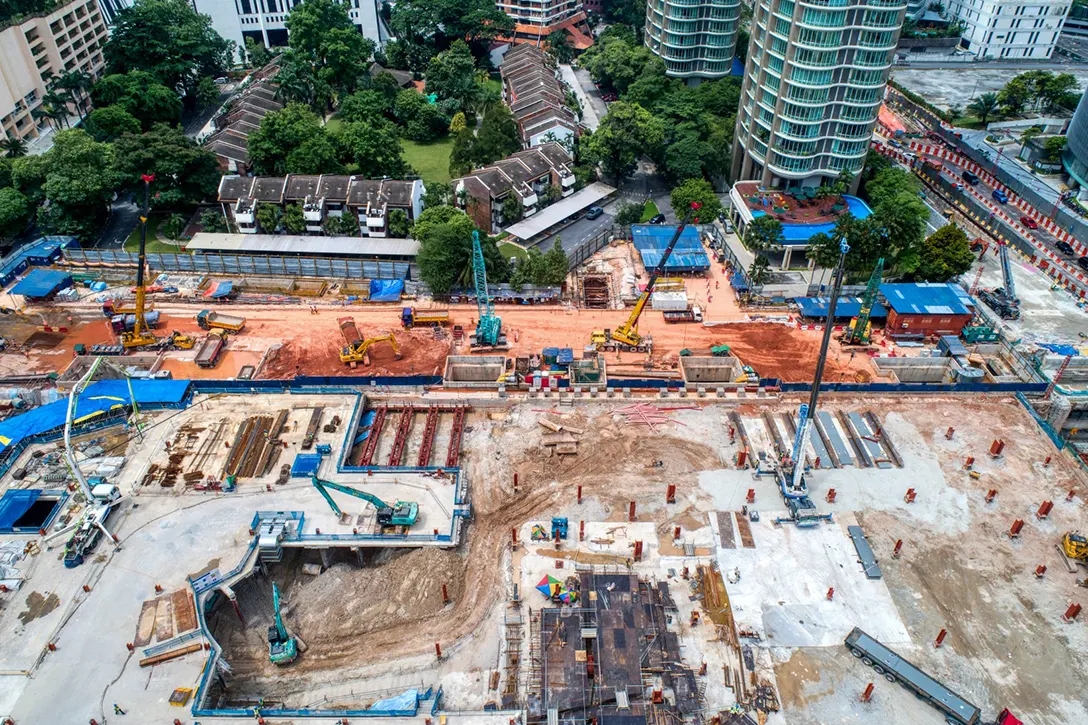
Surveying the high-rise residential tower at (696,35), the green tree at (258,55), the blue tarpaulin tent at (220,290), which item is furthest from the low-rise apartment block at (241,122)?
the high-rise residential tower at (696,35)

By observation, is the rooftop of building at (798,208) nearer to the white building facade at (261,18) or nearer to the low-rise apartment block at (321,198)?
the low-rise apartment block at (321,198)

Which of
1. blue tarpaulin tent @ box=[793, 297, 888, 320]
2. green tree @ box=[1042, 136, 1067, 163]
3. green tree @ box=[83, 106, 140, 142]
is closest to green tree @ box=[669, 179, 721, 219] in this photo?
blue tarpaulin tent @ box=[793, 297, 888, 320]

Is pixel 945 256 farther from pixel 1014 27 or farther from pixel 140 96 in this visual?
pixel 140 96

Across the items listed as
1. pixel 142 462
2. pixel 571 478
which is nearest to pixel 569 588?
pixel 571 478

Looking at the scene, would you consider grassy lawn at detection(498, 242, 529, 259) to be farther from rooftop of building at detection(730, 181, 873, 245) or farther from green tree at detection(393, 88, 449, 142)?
green tree at detection(393, 88, 449, 142)

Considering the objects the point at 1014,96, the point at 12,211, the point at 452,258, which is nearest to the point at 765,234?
the point at 452,258

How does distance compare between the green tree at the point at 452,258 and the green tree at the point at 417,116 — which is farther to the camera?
the green tree at the point at 417,116
